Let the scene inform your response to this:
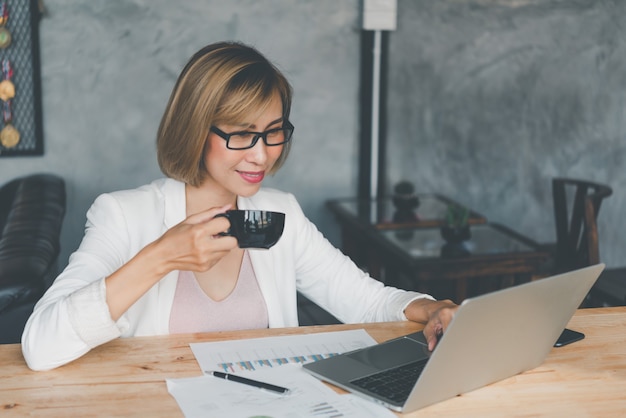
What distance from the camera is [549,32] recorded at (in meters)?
4.69

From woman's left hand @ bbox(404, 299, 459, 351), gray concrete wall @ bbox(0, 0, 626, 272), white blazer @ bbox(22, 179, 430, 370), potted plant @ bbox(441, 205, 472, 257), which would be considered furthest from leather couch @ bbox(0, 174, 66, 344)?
potted plant @ bbox(441, 205, 472, 257)

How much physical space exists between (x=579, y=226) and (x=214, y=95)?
2300mm

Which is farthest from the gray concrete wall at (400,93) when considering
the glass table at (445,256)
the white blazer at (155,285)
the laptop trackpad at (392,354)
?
the laptop trackpad at (392,354)

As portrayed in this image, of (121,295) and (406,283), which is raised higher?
(121,295)

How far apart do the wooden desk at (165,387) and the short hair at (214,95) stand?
1.59 ft

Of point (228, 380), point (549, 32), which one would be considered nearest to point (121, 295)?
point (228, 380)

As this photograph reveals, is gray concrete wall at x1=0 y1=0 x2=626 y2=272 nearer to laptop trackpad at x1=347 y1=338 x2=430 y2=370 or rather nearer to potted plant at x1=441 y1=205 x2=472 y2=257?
potted plant at x1=441 y1=205 x2=472 y2=257

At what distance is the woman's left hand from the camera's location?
1.62 meters

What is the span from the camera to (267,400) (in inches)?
51.8

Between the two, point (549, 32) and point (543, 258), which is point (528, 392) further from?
point (549, 32)

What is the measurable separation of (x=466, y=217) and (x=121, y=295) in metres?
2.02

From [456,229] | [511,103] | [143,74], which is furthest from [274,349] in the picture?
[511,103]

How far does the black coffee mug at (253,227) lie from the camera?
60.3 inches

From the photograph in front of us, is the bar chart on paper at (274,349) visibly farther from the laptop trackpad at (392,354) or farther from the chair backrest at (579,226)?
the chair backrest at (579,226)
